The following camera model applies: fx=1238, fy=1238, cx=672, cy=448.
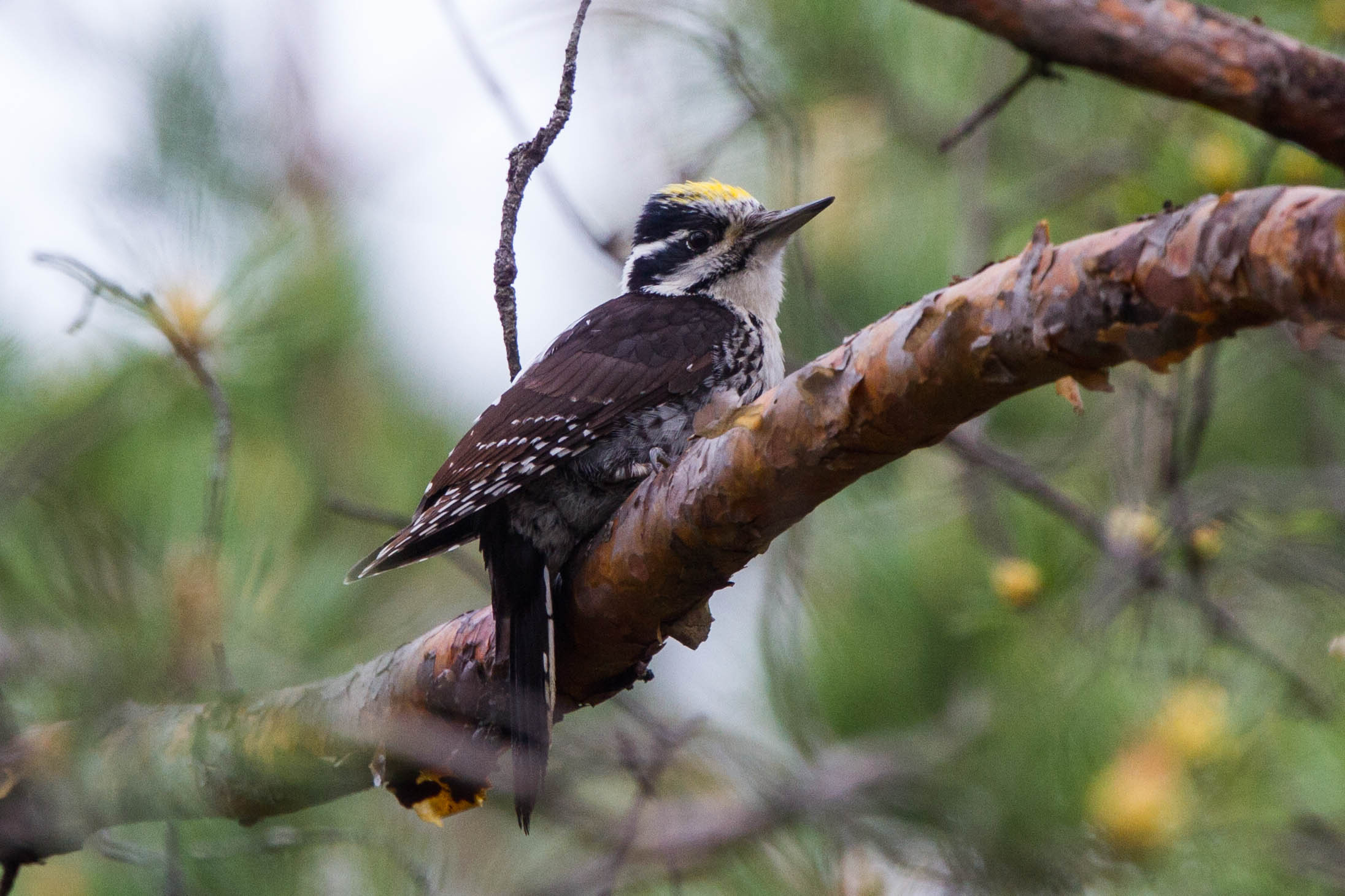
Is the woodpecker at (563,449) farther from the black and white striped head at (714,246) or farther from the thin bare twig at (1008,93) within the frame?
the thin bare twig at (1008,93)

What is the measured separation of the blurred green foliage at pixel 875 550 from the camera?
2.19 meters

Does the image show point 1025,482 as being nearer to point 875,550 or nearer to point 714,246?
point 875,550

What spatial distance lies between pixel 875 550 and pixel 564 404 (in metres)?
1.29

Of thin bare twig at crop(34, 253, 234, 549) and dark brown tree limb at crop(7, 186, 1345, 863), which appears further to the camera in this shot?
thin bare twig at crop(34, 253, 234, 549)

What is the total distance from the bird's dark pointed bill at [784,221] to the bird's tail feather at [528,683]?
4.50 ft

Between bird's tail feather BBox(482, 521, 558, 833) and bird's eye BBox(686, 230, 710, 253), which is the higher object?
bird's eye BBox(686, 230, 710, 253)

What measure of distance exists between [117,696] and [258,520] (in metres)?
0.93

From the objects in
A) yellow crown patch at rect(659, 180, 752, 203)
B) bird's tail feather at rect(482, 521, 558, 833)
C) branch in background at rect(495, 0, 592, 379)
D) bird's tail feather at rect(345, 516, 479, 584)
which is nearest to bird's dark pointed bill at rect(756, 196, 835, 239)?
yellow crown patch at rect(659, 180, 752, 203)

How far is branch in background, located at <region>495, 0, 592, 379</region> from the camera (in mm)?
2234

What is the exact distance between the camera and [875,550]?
361 centimetres

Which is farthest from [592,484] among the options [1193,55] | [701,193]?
[1193,55]

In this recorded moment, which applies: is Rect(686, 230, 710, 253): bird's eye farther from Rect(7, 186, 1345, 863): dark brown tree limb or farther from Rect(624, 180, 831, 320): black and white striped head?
Rect(7, 186, 1345, 863): dark brown tree limb

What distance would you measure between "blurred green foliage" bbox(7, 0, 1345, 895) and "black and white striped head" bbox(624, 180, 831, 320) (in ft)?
0.62

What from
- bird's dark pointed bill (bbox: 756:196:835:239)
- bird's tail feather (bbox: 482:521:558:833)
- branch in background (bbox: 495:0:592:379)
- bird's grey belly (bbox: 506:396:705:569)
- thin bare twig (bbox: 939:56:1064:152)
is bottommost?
bird's tail feather (bbox: 482:521:558:833)
